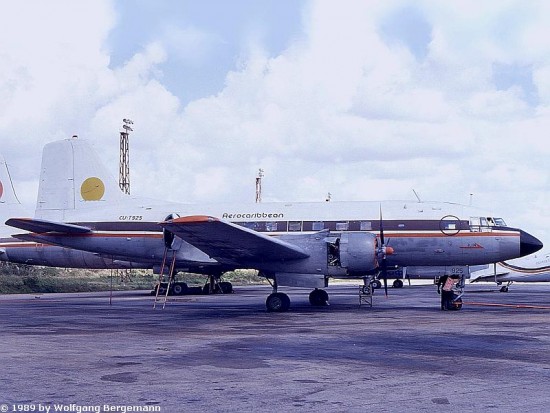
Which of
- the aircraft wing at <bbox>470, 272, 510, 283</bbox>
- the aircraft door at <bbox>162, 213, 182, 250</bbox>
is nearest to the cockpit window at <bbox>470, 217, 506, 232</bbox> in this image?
the aircraft door at <bbox>162, 213, 182, 250</bbox>

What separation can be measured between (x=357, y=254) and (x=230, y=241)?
14.8ft

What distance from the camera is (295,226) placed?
29.9 meters

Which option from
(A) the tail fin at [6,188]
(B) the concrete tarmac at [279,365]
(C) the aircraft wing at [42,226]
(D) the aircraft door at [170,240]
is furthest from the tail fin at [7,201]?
(B) the concrete tarmac at [279,365]

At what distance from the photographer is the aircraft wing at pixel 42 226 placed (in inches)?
1088

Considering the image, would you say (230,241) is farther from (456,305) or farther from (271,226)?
(456,305)

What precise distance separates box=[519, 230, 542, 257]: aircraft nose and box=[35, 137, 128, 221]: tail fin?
1869 centimetres

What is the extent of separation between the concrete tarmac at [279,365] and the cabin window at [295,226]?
346 inches

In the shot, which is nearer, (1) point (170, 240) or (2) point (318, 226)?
(1) point (170, 240)

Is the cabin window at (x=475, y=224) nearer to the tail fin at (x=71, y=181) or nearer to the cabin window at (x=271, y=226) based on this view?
the cabin window at (x=271, y=226)

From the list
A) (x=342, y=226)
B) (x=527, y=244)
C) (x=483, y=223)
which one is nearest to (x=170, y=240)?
(x=342, y=226)

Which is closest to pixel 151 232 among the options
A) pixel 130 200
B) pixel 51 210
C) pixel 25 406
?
pixel 130 200

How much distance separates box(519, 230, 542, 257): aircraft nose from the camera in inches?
1088

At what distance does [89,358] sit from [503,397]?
24.4 ft

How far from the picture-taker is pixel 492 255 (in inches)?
1091
